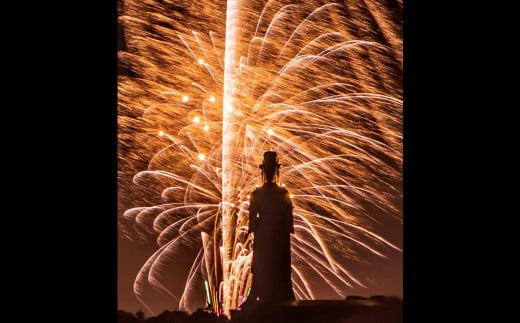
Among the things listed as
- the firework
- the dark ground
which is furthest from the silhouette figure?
the firework

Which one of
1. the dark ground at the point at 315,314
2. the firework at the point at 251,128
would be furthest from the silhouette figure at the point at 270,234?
the firework at the point at 251,128

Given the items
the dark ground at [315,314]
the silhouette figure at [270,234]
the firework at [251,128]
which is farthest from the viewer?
the firework at [251,128]

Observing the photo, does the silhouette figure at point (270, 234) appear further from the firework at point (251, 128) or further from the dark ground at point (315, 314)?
the firework at point (251, 128)

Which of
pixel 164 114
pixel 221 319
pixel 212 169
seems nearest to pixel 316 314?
pixel 221 319

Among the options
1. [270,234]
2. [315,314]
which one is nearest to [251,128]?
[270,234]

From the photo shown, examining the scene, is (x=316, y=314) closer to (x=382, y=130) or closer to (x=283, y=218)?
(x=283, y=218)

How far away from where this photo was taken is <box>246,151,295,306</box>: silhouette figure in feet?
39.8

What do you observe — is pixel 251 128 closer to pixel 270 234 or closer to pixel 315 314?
pixel 270 234

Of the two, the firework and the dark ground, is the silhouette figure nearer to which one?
the dark ground

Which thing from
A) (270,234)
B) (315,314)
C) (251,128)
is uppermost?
(251,128)

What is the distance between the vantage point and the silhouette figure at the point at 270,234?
12133 mm

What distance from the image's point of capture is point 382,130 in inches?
504

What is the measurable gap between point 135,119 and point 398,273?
3751mm

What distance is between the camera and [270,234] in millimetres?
12180
